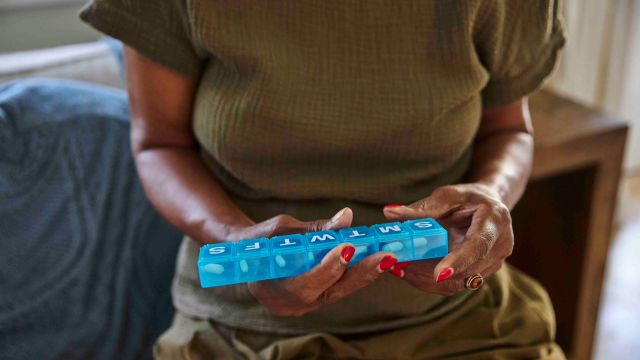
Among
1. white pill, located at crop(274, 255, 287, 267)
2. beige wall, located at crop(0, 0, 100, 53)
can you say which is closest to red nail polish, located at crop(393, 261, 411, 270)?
white pill, located at crop(274, 255, 287, 267)

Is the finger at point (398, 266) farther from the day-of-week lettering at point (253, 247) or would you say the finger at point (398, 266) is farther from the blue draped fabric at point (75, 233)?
the blue draped fabric at point (75, 233)

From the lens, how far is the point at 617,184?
3.87ft

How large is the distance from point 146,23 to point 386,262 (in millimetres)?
367

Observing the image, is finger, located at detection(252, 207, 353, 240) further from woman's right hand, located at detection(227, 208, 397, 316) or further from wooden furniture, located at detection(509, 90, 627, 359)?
wooden furniture, located at detection(509, 90, 627, 359)

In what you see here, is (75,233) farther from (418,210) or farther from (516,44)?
(516,44)

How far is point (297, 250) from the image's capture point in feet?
1.83

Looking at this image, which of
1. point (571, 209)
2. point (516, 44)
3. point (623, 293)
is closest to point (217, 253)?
point (516, 44)

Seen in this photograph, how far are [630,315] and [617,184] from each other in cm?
56

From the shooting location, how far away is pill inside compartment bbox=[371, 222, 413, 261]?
572 millimetres

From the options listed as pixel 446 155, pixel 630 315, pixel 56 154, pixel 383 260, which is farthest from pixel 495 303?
pixel 630 315

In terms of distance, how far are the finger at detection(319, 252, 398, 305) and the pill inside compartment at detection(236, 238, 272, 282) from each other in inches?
2.7

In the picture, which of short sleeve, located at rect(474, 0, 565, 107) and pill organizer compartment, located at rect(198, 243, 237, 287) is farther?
short sleeve, located at rect(474, 0, 565, 107)

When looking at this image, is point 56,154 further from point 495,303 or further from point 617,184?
point 617,184

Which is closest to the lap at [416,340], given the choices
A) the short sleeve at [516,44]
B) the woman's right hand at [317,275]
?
the woman's right hand at [317,275]
